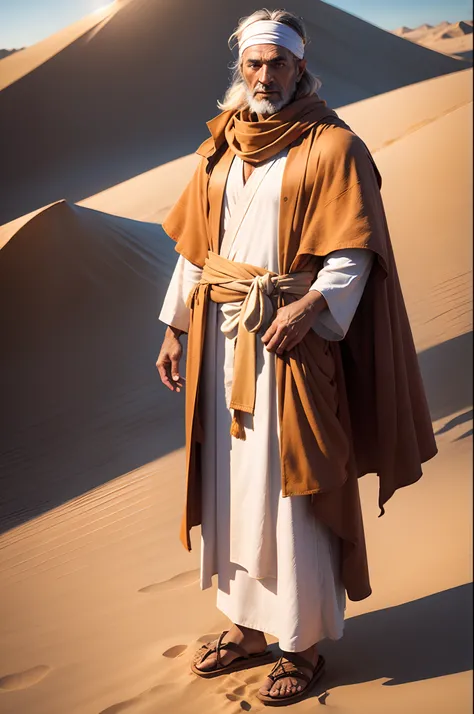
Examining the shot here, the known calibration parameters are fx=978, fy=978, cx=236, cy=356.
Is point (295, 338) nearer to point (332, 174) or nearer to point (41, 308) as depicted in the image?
point (332, 174)

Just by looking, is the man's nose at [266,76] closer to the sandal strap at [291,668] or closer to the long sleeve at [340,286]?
the long sleeve at [340,286]

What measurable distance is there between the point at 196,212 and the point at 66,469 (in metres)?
1.97

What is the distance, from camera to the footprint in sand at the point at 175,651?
362 centimetres

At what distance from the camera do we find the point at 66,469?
489 cm

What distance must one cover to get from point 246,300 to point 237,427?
43cm

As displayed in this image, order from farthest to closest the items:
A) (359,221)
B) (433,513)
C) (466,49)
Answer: (466,49) < (433,513) < (359,221)

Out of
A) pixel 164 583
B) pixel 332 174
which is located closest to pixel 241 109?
pixel 332 174

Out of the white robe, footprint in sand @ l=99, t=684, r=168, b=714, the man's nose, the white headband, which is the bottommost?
footprint in sand @ l=99, t=684, r=168, b=714

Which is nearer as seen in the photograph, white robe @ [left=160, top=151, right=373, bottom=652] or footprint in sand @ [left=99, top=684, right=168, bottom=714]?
white robe @ [left=160, top=151, right=373, bottom=652]

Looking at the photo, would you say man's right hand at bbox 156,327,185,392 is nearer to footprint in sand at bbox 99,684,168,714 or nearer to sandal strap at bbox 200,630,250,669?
sandal strap at bbox 200,630,250,669

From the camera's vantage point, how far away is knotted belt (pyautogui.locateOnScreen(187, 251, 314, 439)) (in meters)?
3.10

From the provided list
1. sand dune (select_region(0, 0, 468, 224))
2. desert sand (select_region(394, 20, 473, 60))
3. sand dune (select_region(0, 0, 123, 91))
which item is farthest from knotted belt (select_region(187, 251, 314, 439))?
desert sand (select_region(394, 20, 473, 60))

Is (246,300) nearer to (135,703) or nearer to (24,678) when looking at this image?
(135,703)

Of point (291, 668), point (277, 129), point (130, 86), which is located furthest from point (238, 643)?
point (130, 86)
